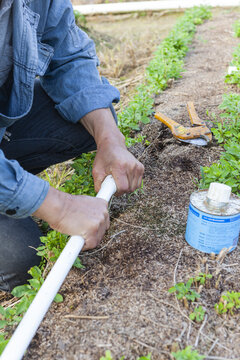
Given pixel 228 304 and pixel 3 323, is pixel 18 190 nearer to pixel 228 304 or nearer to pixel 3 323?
pixel 3 323

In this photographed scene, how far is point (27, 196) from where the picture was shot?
57.2 inches

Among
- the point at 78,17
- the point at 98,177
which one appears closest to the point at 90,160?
the point at 98,177

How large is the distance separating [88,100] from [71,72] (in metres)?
0.22

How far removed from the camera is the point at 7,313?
1.59 metres

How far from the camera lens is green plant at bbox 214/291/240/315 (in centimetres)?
141

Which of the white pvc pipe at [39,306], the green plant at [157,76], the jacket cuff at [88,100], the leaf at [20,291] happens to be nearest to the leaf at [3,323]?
the leaf at [20,291]

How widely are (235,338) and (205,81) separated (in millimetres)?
2894

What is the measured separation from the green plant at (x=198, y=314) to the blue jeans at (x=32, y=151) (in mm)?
966

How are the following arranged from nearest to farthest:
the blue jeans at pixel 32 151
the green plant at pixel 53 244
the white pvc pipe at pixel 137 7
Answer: the green plant at pixel 53 244 < the blue jeans at pixel 32 151 < the white pvc pipe at pixel 137 7

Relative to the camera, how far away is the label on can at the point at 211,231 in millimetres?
1512

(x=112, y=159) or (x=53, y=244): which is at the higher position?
(x=112, y=159)

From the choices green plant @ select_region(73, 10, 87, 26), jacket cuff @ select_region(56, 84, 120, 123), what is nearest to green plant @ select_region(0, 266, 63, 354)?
jacket cuff @ select_region(56, 84, 120, 123)

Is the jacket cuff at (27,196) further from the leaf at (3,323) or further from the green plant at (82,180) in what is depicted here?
the green plant at (82,180)

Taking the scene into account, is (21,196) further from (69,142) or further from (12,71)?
(69,142)
